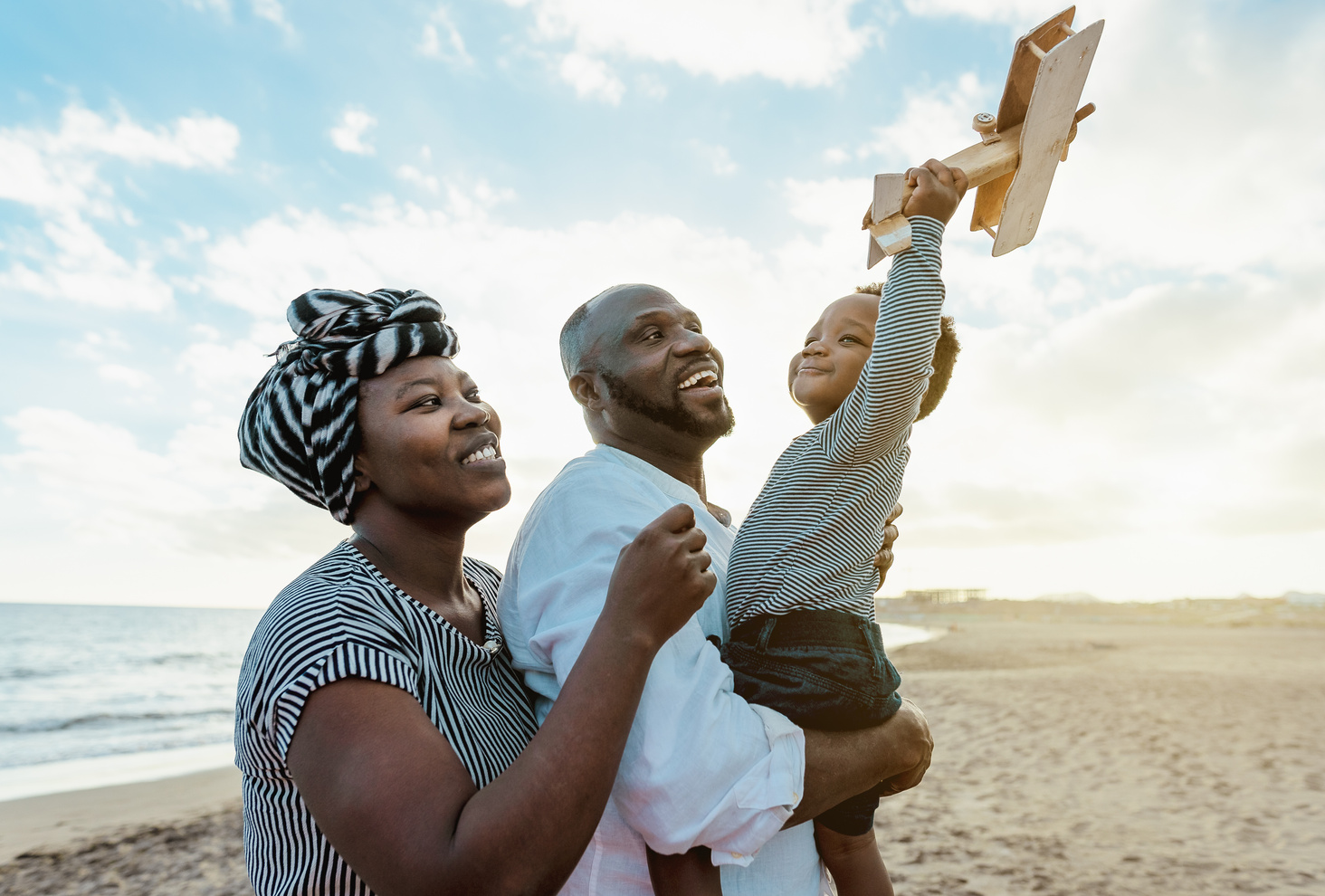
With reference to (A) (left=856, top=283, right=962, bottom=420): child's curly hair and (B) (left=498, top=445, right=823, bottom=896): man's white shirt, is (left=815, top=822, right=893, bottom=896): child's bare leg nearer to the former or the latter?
(B) (left=498, top=445, right=823, bottom=896): man's white shirt

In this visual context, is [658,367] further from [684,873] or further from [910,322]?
[684,873]

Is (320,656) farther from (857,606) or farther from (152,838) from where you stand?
(152,838)

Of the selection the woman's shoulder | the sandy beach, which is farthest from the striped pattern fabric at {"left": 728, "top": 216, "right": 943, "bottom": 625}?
the sandy beach

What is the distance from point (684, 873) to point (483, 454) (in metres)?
1.13

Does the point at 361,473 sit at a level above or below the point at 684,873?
above

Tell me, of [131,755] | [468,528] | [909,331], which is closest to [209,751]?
[131,755]

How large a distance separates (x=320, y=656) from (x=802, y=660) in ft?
3.86

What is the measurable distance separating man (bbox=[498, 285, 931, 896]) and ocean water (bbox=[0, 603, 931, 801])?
12.2 meters

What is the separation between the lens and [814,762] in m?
1.91

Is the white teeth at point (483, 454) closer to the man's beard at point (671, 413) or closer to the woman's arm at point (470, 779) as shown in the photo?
the man's beard at point (671, 413)

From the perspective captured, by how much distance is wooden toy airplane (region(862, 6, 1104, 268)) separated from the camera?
7.23 feet

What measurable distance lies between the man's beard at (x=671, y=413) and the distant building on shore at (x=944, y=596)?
102m

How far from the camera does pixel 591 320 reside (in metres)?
2.73

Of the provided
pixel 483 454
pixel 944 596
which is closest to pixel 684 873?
pixel 483 454
